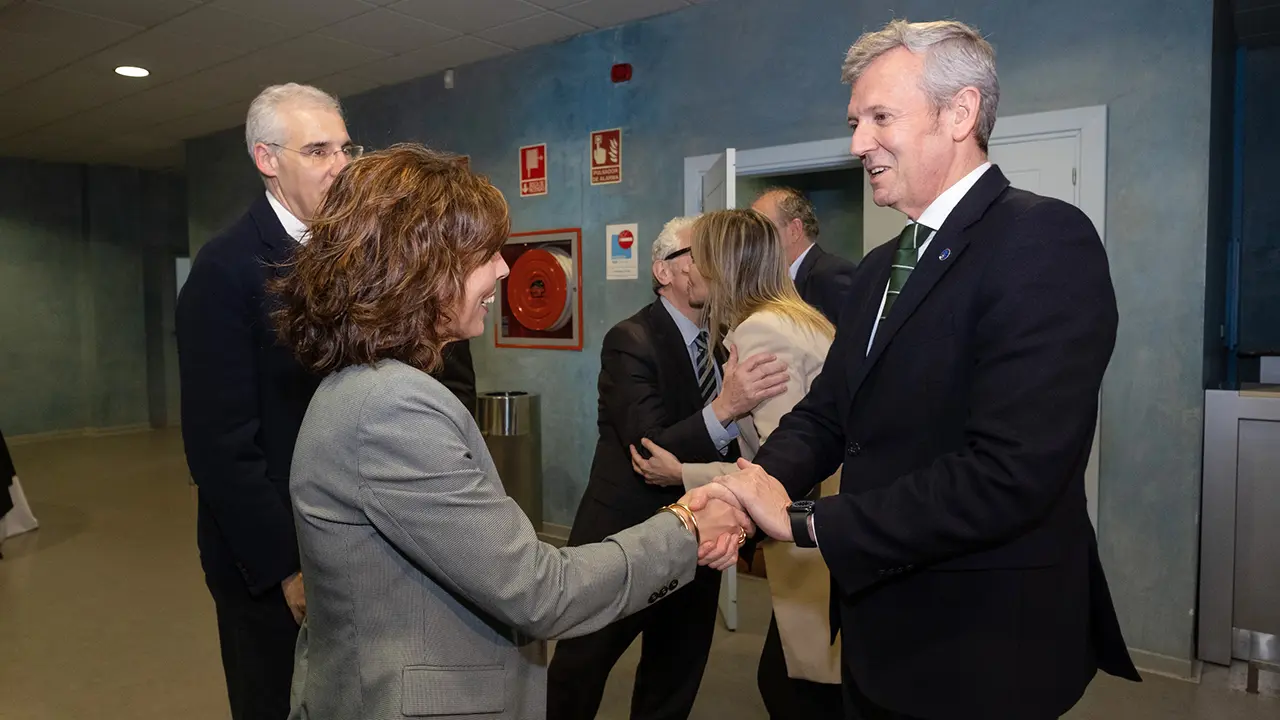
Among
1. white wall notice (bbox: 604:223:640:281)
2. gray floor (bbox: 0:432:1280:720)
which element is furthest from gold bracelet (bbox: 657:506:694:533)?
white wall notice (bbox: 604:223:640:281)

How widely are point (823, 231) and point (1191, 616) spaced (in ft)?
12.3

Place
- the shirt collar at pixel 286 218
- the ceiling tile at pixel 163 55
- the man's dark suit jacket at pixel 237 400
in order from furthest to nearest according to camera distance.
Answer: the ceiling tile at pixel 163 55
the shirt collar at pixel 286 218
the man's dark suit jacket at pixel 237 400

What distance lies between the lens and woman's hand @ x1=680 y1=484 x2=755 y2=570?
1.55 m

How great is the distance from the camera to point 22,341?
9.34m

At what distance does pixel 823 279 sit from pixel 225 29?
3.85 meters

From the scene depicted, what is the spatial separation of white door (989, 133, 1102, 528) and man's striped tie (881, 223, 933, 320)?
229cm

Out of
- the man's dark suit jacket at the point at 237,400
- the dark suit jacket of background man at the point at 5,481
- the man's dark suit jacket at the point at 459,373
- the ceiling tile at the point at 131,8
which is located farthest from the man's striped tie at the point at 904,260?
the dark suit jacket of background man at the point at 5,481

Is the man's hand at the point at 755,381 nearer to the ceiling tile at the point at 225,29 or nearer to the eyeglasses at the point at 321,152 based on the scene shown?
the eyeglasses at the point at 321,152

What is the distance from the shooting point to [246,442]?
170 cm

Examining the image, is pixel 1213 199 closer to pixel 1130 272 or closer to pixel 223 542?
pixel 1130 272

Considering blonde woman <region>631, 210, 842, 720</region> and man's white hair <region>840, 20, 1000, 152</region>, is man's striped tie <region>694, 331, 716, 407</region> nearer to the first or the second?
blonde woman <region>631, 210, 842, 720</region>

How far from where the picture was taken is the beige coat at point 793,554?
6.80 ft

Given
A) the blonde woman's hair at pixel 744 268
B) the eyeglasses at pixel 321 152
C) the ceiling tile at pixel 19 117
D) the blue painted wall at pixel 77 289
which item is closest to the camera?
the eyeglasses at pixel 321 152

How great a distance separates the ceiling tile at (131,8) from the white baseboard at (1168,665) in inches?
219
